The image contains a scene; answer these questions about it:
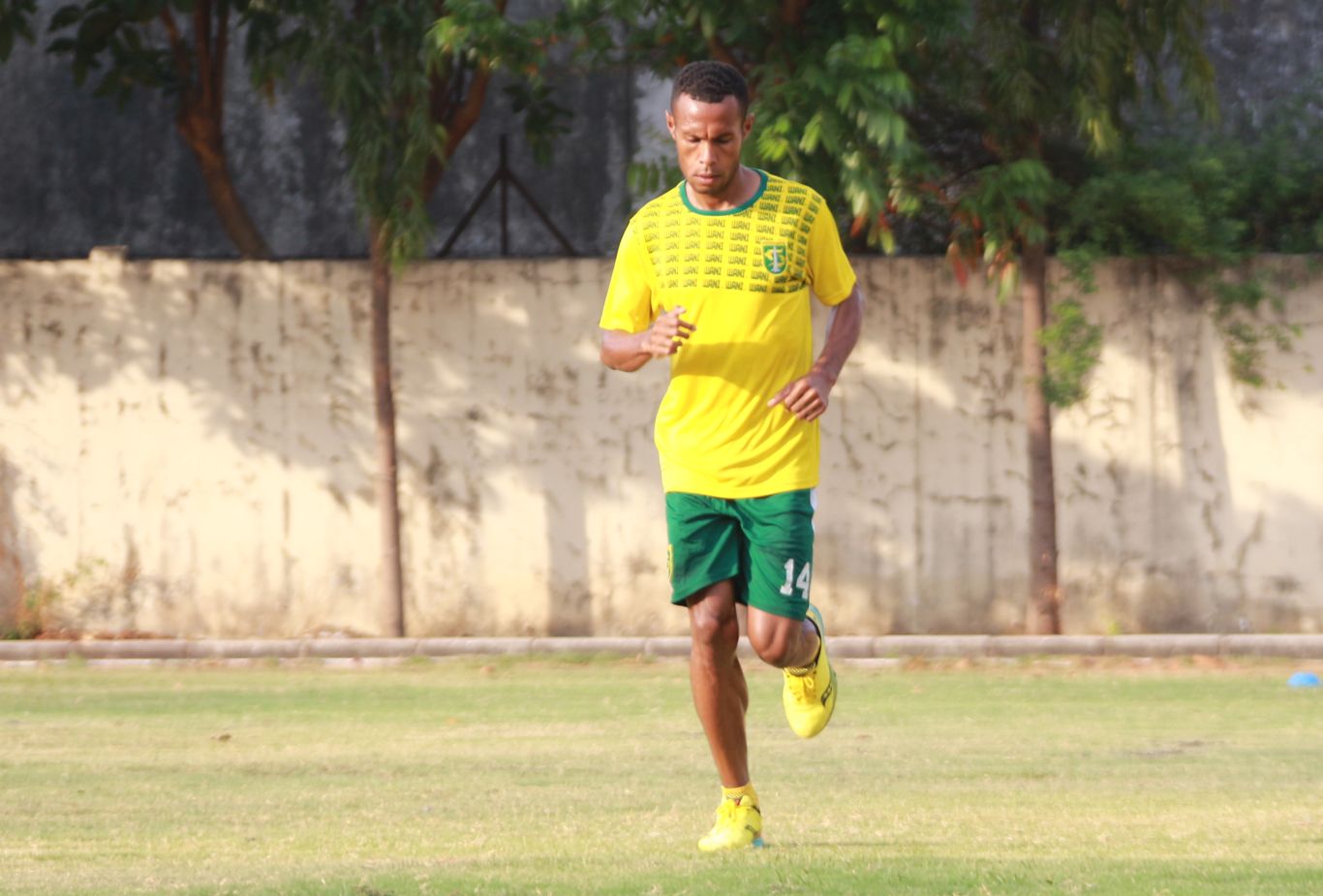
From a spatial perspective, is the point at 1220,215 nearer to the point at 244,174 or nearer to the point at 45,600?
the point at 244,174

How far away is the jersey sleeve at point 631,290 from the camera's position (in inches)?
210

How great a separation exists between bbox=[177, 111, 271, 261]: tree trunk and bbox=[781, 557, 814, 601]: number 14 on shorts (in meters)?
10.5

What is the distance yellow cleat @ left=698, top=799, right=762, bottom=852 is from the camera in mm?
5172

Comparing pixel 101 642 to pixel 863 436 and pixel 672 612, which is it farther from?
pixel 863 436

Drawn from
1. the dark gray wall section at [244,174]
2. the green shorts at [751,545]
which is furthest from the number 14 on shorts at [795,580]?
the dark gray wall section at [244,174]

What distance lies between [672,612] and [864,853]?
29.0 ft

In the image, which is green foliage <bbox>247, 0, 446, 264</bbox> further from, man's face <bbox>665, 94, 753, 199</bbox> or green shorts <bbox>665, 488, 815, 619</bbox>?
green shorts <bbox>665, 488, 815, 619</bbox>

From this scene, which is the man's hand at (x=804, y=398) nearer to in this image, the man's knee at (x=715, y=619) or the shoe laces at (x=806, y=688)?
the man's knee at (x=715, y=619)

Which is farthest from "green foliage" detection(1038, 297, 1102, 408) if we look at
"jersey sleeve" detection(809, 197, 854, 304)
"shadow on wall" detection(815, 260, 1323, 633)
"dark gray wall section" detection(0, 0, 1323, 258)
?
"jersey sleeve" detection(809, 197, 854, 304)

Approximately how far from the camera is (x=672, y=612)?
45.5ft

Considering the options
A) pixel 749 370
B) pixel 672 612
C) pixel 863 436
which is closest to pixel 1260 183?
pixel 863 436

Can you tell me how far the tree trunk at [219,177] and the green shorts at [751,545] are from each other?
10424 millimetres

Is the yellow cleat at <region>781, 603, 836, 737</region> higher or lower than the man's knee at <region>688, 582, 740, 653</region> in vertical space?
lower

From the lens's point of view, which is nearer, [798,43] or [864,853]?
[864,853]
